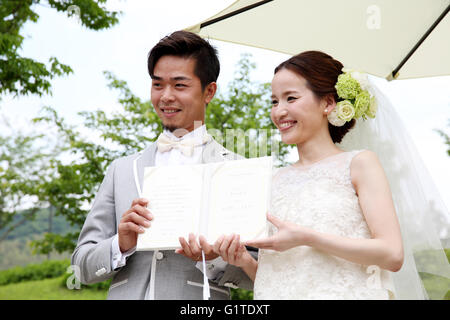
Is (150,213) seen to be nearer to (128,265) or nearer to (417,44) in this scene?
(128,265)

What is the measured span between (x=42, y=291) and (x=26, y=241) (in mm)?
7653

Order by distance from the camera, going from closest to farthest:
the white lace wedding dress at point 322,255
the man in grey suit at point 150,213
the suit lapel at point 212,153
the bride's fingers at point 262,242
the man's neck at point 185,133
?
the bride's fingers at point 262,242, the white lace wedding dress at point 322,255, the man in grey suit at point 150,213, the suit lapel at point 212,153, the man's neck at point 185,133

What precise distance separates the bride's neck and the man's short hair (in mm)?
773

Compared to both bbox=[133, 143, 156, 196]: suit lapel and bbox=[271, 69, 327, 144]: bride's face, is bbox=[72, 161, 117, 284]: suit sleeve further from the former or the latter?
bbox=[271, 69, 327, 144]: bride's face

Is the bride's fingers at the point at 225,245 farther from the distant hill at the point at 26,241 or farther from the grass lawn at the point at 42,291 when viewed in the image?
the distant hill at the point at 26,241

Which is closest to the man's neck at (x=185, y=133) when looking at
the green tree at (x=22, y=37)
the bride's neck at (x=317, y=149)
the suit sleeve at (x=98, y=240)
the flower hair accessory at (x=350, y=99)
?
the suit sleeve at (x=98, y=240)

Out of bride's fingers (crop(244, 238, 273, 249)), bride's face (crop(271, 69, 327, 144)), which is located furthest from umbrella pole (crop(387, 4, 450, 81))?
bride's fingers (crop(244, 238, 273, 249))

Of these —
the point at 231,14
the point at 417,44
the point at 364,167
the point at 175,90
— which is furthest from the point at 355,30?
the point at 364,167

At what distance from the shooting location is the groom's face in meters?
2.76

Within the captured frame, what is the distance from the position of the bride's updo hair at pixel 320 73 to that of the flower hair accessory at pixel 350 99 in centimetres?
4

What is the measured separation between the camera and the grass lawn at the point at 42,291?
49.1ft

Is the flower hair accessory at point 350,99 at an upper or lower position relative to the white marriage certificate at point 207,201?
upper

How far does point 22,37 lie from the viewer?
313 inches

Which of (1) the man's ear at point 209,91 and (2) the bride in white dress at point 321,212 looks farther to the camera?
(1) the man's ear at point 209,91
